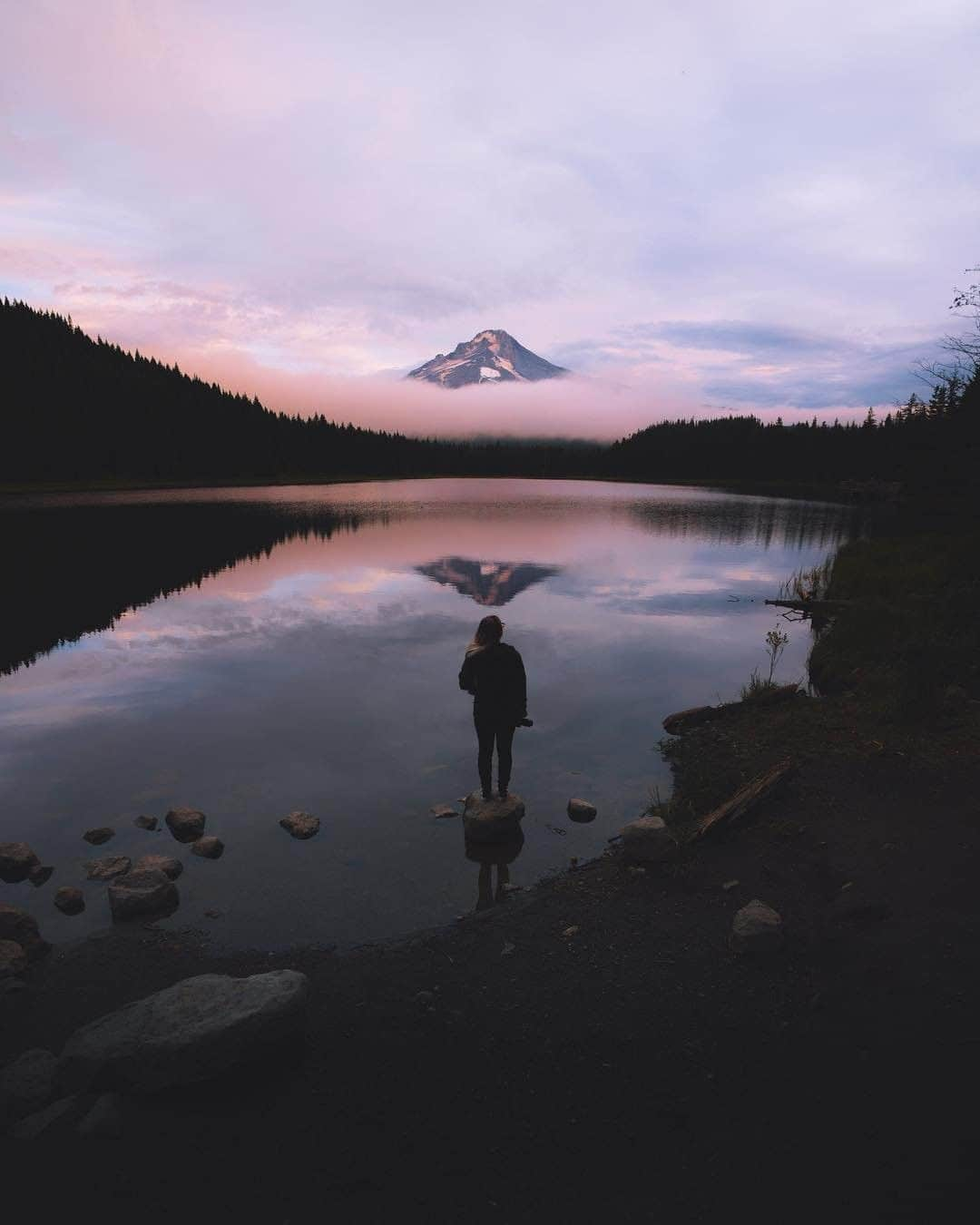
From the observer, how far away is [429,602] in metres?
29.5

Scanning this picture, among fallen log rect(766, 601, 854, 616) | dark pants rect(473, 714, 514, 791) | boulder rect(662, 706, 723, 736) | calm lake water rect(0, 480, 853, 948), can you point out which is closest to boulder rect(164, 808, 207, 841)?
calm lake water rect(0, 480, 853, 948)

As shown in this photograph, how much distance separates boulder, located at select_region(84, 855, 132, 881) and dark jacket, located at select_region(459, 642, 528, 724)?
5.42 metres

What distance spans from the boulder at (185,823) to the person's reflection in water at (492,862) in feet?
14.1

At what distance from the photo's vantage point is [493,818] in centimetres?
991

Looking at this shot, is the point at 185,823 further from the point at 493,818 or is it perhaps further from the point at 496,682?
the point at 496,682

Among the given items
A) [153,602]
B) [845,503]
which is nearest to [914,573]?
[153,602]

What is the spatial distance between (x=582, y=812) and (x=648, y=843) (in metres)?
2.27

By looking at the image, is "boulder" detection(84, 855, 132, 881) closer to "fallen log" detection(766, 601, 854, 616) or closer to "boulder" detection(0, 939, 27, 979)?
"boulder" detection(0, 939, 27, 979)

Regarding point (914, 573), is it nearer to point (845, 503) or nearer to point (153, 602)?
point (153, 602)

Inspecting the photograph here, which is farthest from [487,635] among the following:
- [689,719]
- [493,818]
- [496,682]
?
[689,719]

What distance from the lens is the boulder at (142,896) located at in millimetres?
8031

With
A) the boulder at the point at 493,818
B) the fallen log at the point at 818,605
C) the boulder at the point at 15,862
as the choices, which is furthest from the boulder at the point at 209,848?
the fallen log at the point at 818,605

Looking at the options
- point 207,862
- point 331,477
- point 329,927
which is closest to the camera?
point 329,927

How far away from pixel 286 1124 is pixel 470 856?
186 inches
